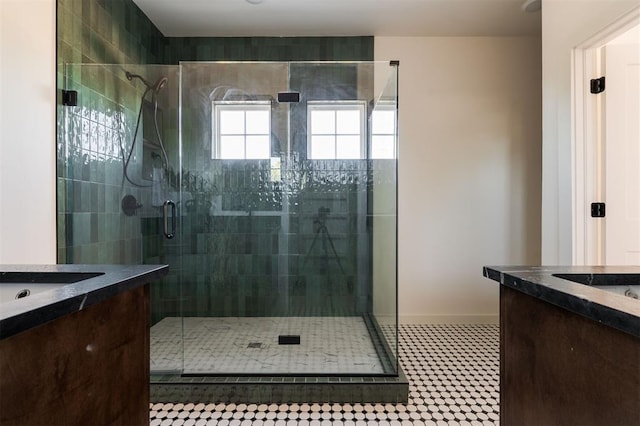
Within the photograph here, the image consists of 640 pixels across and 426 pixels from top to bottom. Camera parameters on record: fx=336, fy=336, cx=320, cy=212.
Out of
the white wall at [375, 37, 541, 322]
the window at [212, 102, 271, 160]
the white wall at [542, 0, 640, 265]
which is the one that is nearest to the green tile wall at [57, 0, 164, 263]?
the window at [212, 102, 271, 160]

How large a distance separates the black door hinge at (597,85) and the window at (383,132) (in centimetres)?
107

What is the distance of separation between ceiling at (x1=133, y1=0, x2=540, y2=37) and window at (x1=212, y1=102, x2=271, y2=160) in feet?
2.48

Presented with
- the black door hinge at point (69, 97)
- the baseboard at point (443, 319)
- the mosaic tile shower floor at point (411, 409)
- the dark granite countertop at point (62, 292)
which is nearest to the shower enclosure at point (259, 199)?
the black door hinge at point (69, 97)

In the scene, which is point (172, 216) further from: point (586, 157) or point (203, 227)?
point (586, 157)

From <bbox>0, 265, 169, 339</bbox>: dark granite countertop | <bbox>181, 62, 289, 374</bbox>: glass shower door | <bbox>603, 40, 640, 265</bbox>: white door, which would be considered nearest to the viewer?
<bbox>0, 265, 169, 339</bbox>: dark granite countertop

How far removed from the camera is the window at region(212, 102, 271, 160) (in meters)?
2.42

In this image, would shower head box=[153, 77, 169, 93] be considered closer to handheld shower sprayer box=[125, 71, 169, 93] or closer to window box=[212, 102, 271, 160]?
handheld shower sprayer box=[125, 71, 169, 93]

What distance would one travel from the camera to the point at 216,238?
8.24 ft

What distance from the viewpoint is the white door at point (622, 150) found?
5.93 ft

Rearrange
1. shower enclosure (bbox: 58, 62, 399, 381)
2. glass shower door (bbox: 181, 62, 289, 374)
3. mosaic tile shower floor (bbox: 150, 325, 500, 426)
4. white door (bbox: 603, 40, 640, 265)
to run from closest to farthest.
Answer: mosaic tile shower floor (bbox: 150, 325, 500, 426) → white door (bbox: 603, 40, 640, 265) → shower enclosure (bbox: 58, 62, 399, 381) → glass shower door (bbox: 181, 62, 289, 374)

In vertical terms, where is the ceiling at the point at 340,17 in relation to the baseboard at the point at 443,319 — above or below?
above

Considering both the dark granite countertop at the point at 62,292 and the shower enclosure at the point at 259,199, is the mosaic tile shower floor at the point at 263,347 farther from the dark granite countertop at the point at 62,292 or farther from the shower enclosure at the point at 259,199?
the dark granite countertop at the point at 62,292

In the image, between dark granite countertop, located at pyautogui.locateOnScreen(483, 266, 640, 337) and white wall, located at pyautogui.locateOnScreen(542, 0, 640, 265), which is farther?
white wall, located at pyautogui.locateOnScreen(542, 0, 640, 265)

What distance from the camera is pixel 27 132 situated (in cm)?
159
